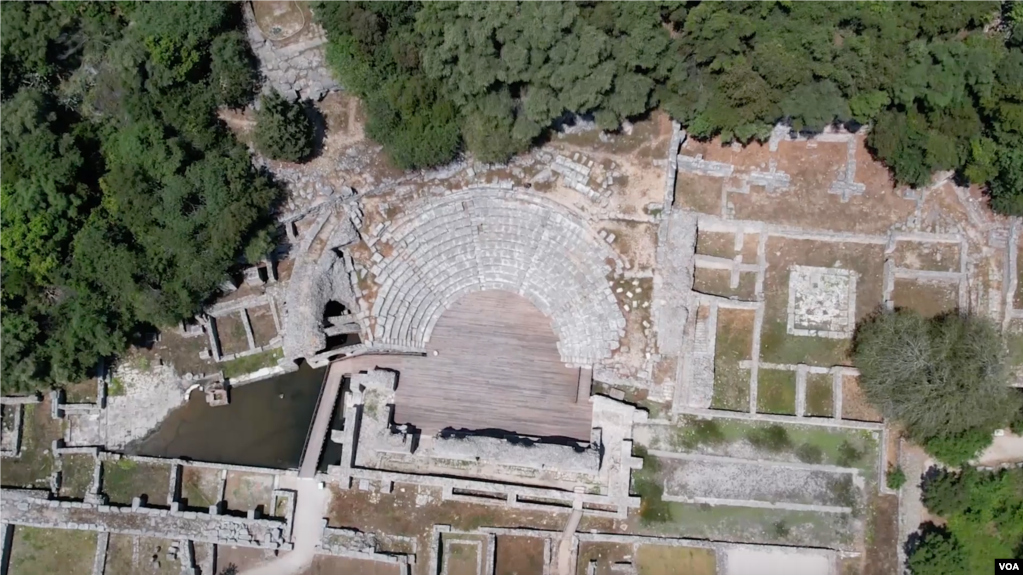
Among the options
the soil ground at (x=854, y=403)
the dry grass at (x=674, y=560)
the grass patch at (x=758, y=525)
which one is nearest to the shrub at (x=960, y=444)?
the soil ground at (x=854, y=403)

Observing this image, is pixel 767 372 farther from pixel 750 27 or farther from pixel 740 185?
pixel 750 27

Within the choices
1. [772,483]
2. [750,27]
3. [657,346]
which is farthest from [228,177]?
[772,483]

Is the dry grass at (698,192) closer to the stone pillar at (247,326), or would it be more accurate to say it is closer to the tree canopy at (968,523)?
the tree canopy at (968,523)

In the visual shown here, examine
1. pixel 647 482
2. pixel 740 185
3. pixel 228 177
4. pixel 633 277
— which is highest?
pixel 740 185

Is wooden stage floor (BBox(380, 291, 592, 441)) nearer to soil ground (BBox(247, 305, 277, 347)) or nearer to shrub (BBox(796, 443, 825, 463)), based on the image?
soil ground (BBox(247, 305, 277, 347))

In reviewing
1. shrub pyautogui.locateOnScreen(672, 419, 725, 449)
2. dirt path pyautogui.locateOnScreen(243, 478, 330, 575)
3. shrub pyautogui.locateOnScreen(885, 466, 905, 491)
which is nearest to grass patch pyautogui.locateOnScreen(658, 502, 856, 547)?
shrub pyautogui.locateOnScreen(885, 466, 905, 491)

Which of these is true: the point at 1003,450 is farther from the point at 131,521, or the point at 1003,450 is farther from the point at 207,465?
the point at 131,521
